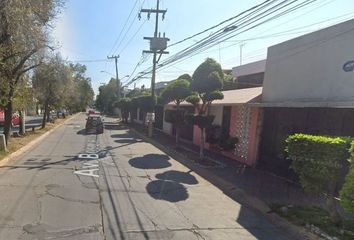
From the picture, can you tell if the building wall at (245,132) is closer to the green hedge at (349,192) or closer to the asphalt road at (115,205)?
the asphalt road at (115,205)

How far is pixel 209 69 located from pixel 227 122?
162 inches

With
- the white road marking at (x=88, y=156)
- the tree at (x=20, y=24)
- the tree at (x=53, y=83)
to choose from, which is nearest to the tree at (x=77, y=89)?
the tree at (x=53, y=83)

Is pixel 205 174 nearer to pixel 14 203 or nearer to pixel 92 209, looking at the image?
pixel 92 209

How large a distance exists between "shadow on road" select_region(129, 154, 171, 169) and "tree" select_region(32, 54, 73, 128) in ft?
38.8

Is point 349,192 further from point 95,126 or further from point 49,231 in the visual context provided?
point 95,126

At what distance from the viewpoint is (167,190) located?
10.9 meters

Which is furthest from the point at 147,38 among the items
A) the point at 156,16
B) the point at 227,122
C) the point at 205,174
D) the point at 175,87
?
the point at 205,174

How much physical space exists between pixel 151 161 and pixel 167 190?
19.4 feet

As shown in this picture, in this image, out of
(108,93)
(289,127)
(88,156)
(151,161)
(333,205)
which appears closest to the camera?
(333,205)

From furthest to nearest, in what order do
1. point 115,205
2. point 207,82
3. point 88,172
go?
point 207,82 < point 88,172 < point 115,205

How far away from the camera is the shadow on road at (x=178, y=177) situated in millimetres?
12591

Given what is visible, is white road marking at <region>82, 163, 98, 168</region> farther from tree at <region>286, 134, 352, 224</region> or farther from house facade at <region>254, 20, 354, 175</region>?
tree at <region>286, 134, 352, 224</region>

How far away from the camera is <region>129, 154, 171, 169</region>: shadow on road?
1530 centimetres

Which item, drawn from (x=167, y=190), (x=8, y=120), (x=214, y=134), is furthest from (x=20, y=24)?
(x=214, y=134)
